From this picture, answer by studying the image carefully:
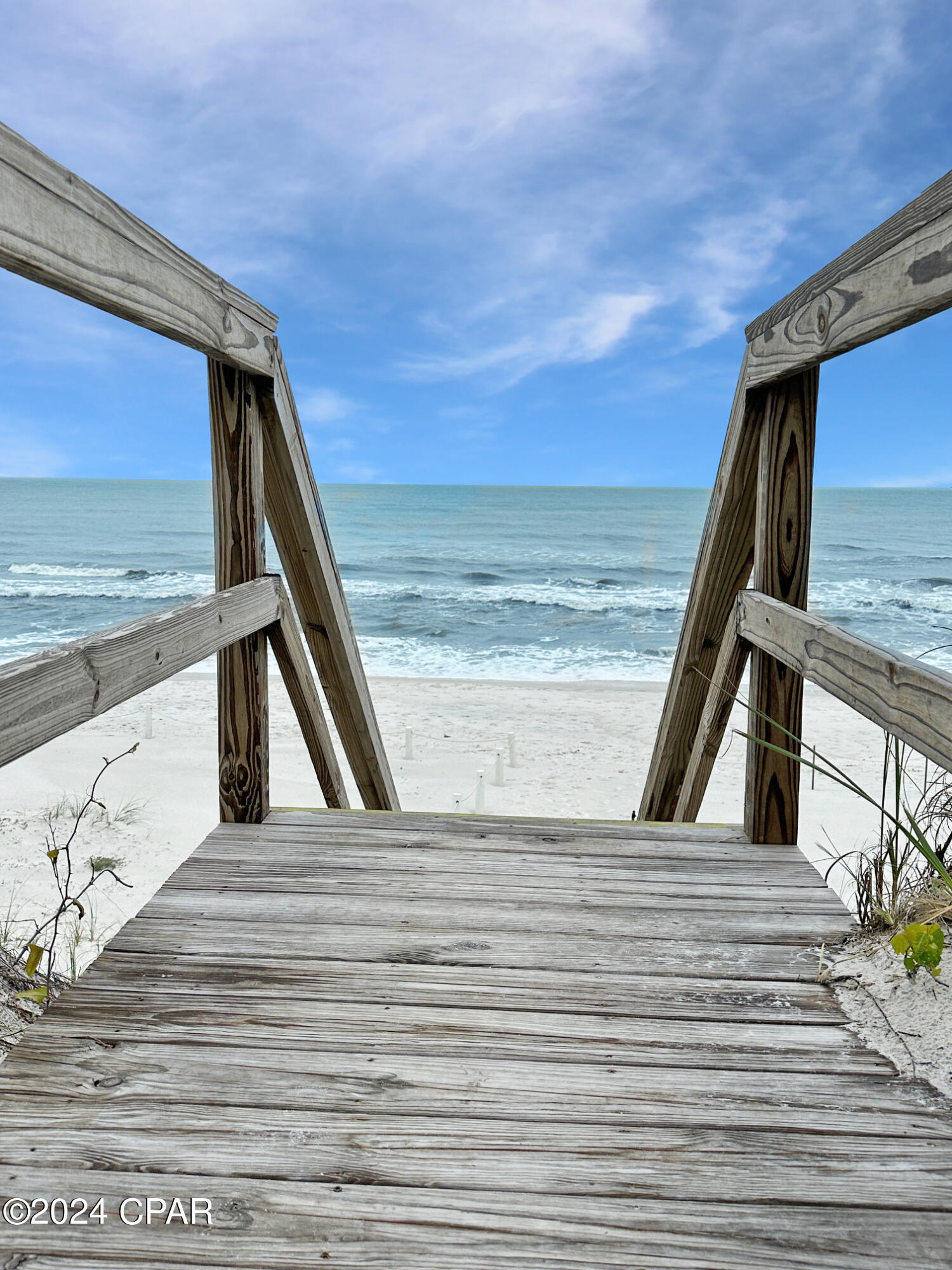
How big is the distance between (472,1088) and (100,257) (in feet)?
4.37

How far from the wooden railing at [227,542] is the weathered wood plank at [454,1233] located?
1.87 ft

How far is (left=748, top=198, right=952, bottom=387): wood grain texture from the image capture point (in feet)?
3.50

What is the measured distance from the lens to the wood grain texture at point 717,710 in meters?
2.25

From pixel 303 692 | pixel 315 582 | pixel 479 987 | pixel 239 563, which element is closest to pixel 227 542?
pixel 239 563

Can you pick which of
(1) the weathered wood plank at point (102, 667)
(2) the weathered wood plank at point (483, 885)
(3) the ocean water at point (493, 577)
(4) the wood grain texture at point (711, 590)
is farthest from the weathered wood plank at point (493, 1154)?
(3) the ocean water at point (493, 577)

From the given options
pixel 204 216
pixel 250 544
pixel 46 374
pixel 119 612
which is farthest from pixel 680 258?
pixel 250 544

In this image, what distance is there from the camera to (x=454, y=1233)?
92cm

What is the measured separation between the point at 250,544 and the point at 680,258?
77.9 metres

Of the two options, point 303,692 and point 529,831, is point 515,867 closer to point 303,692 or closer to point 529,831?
point 529,831

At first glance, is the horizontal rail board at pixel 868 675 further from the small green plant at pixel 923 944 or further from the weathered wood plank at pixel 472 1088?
the weathered wood plank at pixel 472 1088

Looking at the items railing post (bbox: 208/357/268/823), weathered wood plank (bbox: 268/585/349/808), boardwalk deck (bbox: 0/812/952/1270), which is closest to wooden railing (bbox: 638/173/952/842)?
boardwalk deck (bbox: 0/812/952/1270)

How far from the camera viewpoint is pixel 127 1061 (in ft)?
4.00

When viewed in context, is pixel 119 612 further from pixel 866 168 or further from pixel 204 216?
pixel 866 168

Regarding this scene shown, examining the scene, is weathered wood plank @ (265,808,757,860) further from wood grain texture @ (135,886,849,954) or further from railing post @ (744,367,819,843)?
wood grain texture @ (135,886,849,954)
